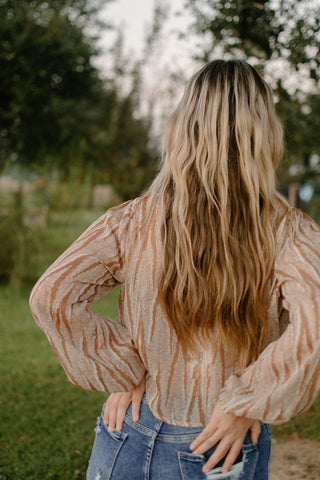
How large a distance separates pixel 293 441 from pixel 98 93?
8.89 m

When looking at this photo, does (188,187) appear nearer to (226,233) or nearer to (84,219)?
(226,233)

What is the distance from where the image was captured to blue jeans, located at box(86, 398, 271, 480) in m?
1.33

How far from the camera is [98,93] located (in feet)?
36.3

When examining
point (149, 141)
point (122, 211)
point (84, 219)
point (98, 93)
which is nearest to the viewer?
point (122, 211)

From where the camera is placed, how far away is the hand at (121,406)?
4.66 feet

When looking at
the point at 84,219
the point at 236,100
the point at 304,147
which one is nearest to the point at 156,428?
the point at 236,100

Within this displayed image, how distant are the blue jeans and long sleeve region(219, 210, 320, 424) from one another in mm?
162

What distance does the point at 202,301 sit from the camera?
1.32 m

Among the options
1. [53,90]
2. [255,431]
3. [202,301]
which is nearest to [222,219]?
[202,301]

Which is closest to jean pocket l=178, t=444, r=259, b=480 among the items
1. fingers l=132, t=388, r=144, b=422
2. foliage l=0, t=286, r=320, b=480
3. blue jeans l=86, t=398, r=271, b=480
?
blue jeans l=86, t=398, r=271, b=480

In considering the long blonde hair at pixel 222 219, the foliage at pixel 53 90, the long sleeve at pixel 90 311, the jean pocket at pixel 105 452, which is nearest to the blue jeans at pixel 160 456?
the jean pocket at pixel 105 452

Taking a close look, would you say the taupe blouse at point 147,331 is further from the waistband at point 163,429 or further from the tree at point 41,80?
the tree at point 41,80

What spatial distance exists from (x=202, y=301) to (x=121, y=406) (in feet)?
1.32

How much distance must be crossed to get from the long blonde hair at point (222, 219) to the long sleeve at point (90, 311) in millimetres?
166
